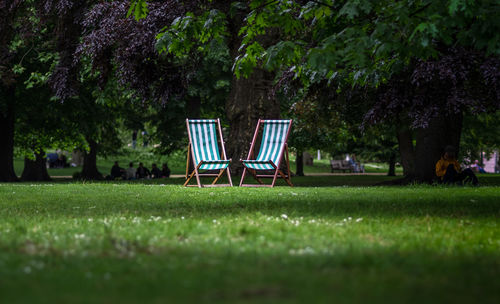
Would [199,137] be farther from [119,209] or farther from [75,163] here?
[75,163]

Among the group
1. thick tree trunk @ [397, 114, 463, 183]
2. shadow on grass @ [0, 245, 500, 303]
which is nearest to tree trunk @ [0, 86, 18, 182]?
thick tree trunk @ [397, 114, 463, 183]

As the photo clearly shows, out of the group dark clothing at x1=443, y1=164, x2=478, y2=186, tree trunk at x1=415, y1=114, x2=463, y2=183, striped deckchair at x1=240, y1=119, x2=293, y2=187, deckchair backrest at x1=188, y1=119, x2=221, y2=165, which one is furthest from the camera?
tree trunk at x1=415, y1=114, x2=463, y2=183

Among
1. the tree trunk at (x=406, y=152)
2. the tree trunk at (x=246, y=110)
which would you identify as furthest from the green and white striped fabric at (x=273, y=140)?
the tree trunk at (x=406, y=152)

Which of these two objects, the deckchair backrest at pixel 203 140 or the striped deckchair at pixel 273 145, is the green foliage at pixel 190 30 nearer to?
the striped deckchair at pixel 273 145

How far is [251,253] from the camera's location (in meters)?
4.67

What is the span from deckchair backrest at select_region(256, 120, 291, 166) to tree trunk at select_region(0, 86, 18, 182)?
13.5 meters

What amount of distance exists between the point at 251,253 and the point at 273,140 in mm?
10261

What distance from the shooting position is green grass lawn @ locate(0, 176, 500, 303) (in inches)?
134

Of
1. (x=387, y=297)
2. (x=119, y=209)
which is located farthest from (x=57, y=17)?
(x=387, y=297)

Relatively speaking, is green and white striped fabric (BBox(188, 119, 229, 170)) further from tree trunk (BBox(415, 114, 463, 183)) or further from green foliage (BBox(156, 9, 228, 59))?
tree trunk (BBox(415, 114, 463, 183))

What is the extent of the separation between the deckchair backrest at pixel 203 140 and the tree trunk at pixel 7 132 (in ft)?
40.7

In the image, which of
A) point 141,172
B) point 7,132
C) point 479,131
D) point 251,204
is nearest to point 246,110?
point 251,204

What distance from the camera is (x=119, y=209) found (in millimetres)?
8352

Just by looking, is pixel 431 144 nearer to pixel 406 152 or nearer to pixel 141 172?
pixel 406 152
